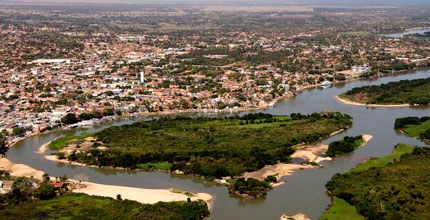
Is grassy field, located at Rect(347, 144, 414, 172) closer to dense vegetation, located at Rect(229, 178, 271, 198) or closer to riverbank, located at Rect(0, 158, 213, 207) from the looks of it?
dense vegetation, located at Rect(229, 178, 271, 198)

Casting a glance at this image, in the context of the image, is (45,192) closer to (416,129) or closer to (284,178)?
(284,178)

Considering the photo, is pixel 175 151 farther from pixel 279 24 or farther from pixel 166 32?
pixel 279 24

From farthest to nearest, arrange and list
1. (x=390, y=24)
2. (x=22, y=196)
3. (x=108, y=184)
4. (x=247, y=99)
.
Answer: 1. (x=390, y=24)
2. (x=247, y=99)
3. (x=108, y=184)
4. (x=22, y=196)

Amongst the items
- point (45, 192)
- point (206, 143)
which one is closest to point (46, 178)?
point (45, 192)

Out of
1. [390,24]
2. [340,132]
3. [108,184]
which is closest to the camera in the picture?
[108,184]

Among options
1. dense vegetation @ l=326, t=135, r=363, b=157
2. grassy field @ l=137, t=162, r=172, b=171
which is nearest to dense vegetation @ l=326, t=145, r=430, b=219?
dense vegetation @ l=326, t=135, r=363, b=157

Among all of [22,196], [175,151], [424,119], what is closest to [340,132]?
[424,119]
